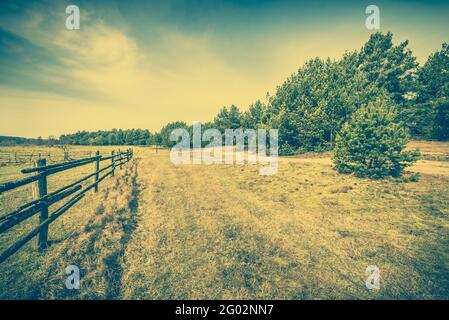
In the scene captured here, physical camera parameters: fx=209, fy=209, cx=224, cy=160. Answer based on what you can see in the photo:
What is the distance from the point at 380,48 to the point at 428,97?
10774mm

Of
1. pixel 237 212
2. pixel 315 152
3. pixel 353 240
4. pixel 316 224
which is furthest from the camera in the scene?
pixel 315 152

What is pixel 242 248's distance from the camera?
5.36 meters

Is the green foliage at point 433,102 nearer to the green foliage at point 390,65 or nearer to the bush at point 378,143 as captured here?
the green foliage at point 390,65

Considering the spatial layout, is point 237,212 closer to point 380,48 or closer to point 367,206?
point 367,206

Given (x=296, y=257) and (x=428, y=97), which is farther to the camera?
(x=428, y=97)

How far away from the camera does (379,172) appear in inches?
473

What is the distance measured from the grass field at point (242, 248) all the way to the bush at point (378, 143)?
221cm

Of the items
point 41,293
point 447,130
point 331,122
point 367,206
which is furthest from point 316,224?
point 447,130

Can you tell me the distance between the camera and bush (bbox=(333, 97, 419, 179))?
1138cm

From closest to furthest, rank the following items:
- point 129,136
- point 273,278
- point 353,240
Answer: point 273,278
point 353,240
point 129,136

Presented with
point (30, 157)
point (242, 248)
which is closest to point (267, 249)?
point (242, 248)

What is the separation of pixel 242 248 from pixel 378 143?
1056 centimetres

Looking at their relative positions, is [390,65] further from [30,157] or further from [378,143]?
[30,157]

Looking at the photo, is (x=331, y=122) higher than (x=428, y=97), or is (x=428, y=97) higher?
(x=428, y=97)
